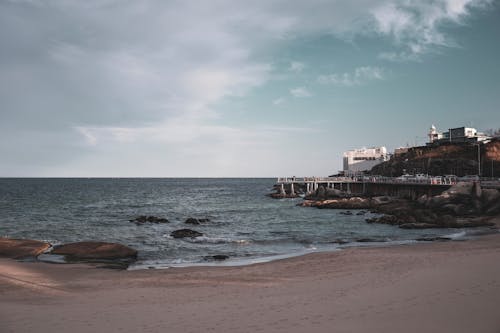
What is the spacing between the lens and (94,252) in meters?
21.2

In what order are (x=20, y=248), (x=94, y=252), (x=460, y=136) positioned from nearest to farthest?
(x=94, y=252) → (x=20, y=248) → (x=460, y=136)

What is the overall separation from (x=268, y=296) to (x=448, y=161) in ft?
244

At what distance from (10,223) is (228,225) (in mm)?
23411

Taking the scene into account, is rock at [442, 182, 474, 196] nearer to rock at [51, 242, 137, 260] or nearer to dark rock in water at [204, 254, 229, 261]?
dark rock in water at [204, 254, 229, 261]

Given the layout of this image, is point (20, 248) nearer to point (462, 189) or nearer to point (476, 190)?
point (462, 189)

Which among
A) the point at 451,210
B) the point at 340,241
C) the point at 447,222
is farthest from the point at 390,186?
the point at 340,241

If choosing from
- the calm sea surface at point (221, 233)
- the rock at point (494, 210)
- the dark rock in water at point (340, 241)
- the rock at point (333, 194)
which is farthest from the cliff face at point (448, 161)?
the dark rock in water at point (340, 241)

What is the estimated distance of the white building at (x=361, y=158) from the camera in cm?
11385

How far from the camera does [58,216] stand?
148 feet

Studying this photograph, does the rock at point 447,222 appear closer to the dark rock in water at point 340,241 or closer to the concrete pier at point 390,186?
the dark rock in water at point 340,241

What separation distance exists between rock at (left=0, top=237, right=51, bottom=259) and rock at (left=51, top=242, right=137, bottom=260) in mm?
1083

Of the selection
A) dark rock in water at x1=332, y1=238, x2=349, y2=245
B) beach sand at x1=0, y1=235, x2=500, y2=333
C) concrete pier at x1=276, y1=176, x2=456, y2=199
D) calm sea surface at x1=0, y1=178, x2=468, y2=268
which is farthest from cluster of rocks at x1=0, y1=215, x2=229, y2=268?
concrete pier at x1=276, y1=176, x2=456, y2=199

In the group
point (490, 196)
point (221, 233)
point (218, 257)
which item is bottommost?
point (221, 233)

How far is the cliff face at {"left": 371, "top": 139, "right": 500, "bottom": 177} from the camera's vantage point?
65.2 metres
